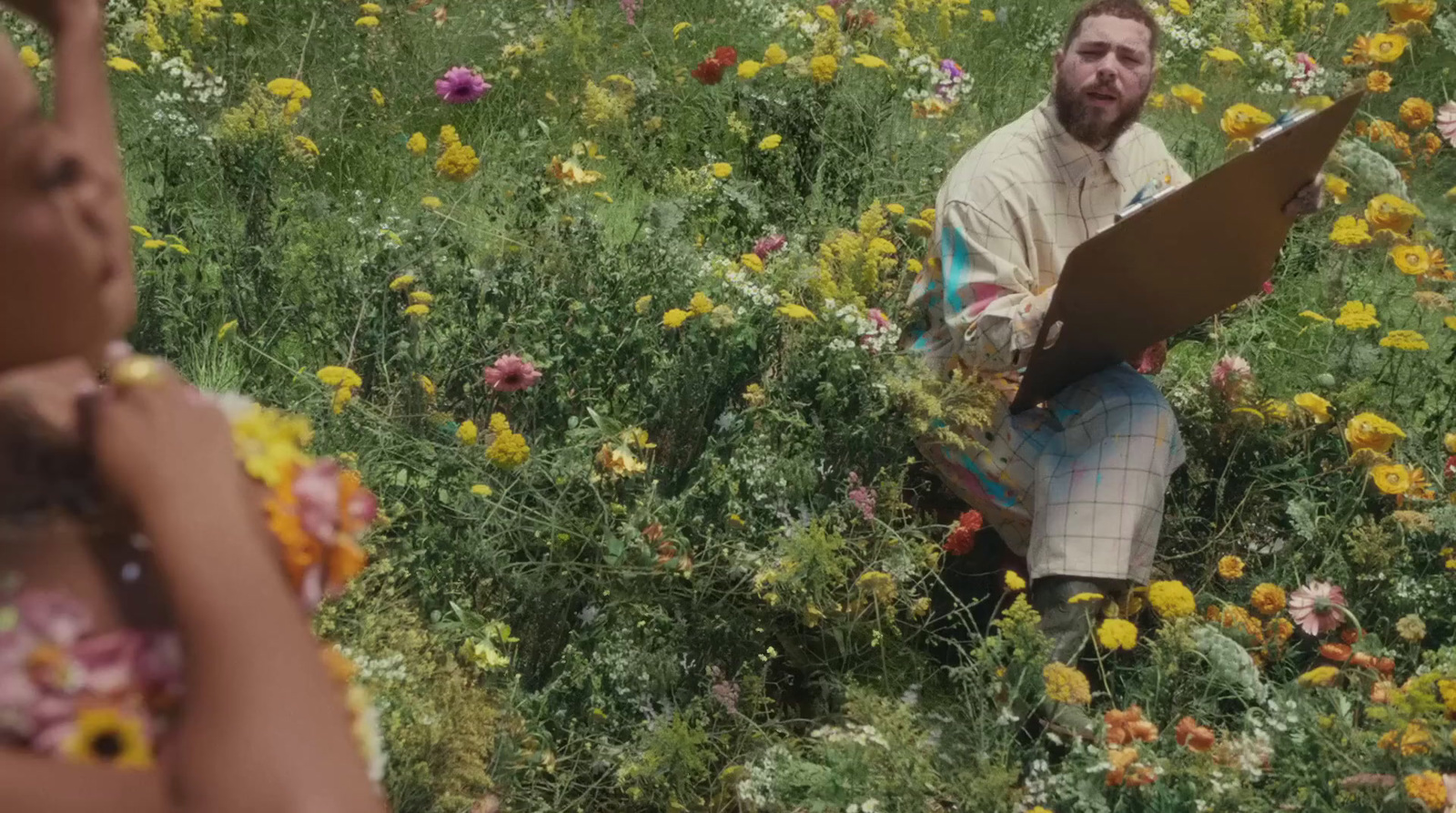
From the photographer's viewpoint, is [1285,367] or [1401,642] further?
[1285,367]

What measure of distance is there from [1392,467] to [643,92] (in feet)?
7.25

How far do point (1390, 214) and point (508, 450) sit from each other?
6.77 feet

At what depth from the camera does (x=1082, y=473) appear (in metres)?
2.96

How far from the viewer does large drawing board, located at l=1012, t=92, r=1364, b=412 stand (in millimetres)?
2594

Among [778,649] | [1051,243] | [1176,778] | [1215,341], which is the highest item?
[1051,243]

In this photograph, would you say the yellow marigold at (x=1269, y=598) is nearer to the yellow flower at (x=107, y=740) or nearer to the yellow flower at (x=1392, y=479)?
the yellow flower at (x=1392, y=479)

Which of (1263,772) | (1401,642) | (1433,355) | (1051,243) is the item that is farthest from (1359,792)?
(1433,355)

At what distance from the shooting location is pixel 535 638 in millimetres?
2680

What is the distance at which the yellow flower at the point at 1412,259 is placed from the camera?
326 cm

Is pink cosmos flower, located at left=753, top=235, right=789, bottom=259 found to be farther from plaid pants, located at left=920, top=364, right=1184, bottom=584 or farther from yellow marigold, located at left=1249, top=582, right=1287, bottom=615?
yellow marigold, located at left=1249, top=582, right=1287, bottom=615

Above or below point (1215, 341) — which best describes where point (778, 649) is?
below

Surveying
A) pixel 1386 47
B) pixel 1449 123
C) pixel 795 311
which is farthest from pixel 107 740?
pixel 1386 47

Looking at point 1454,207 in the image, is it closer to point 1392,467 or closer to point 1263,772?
point 1392,467

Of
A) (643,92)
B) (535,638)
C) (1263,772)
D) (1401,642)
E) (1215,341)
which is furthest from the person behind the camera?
(643,92)
